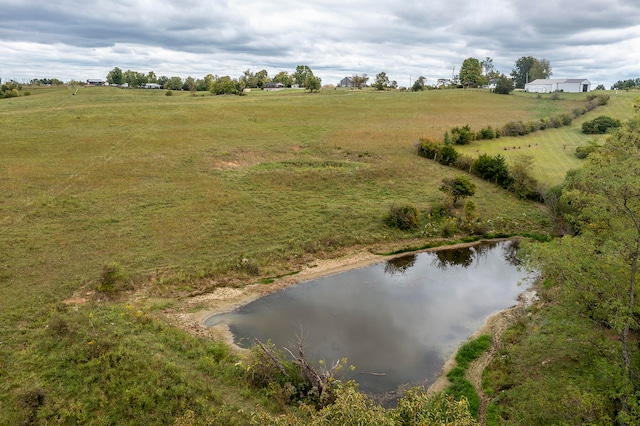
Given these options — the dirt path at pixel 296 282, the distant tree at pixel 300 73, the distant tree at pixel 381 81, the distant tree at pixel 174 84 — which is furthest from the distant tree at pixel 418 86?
the dirt path at pixel 296 282

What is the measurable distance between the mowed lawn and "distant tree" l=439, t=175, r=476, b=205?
188 cm

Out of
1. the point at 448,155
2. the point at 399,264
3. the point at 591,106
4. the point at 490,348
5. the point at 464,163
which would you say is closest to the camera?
the point at 490,348

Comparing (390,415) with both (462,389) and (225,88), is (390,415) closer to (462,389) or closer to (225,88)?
(462,389)

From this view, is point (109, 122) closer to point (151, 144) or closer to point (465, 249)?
point (151, 144)

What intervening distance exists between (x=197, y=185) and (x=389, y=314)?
79.0ft

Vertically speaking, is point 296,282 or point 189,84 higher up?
point 189,84

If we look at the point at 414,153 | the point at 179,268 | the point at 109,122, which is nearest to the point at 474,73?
the point at 414,153

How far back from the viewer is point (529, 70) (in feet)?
463

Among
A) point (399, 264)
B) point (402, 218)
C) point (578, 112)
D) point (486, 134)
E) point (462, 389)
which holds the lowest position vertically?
point (462, 389)

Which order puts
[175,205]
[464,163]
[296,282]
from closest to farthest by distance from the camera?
[296,282] → [175,205] → [464,163]

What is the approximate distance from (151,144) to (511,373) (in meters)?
46.0

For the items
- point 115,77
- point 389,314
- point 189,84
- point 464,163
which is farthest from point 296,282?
point 115,77

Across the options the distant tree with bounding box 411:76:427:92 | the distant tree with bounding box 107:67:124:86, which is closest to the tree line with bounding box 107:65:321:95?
the distant tree with bounding box 107:67:124:86

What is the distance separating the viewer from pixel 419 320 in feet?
79.2
